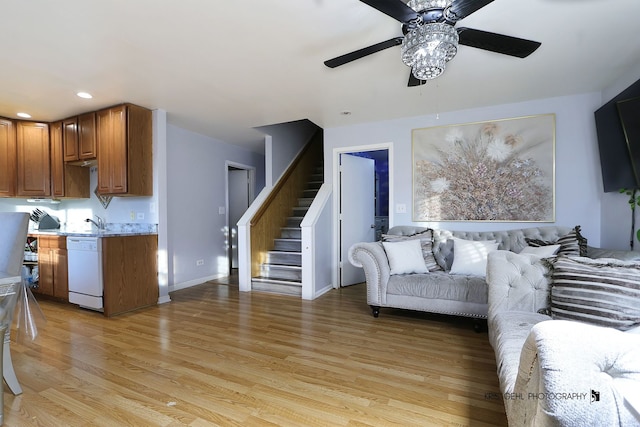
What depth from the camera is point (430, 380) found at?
6.07ft

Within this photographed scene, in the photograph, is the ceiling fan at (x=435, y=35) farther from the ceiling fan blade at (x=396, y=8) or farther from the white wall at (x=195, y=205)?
the white wall at (x=195, y=205)

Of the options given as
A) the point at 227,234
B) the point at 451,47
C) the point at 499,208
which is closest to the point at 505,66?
the point at 451,47

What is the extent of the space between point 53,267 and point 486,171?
17.2ft

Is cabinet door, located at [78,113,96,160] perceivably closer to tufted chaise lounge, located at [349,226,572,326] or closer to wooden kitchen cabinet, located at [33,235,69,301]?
wooden kitchen cabinet, located at [33,235,69,301]

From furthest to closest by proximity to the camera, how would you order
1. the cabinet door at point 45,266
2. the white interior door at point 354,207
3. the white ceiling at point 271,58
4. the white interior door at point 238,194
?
the white interior door at point 238,194 → the white interior door at point 354,207 → the cabinet door at point 45,266 → the white ceiling at point 271,58

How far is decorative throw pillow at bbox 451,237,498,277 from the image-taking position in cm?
286

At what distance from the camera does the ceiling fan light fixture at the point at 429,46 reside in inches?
55.9

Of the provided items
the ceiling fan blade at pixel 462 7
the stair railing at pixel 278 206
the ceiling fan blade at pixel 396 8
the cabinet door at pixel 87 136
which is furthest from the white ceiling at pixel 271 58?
the stair railing at pixel 278 206

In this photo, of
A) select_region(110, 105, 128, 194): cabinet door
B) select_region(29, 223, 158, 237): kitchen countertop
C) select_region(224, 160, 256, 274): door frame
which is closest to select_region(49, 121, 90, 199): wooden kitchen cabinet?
select_region(29, 223, 158, 237): kitchen countertop

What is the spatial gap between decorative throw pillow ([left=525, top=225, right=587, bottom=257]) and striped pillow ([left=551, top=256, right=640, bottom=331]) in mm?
1060

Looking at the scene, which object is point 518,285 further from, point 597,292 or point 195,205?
point 195,205

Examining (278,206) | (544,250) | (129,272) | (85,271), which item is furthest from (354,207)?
(85,271)

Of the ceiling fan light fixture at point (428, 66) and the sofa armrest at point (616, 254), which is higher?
the ceiling fan light fixture at point (428, 66)

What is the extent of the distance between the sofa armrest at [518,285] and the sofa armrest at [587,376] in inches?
47.9
